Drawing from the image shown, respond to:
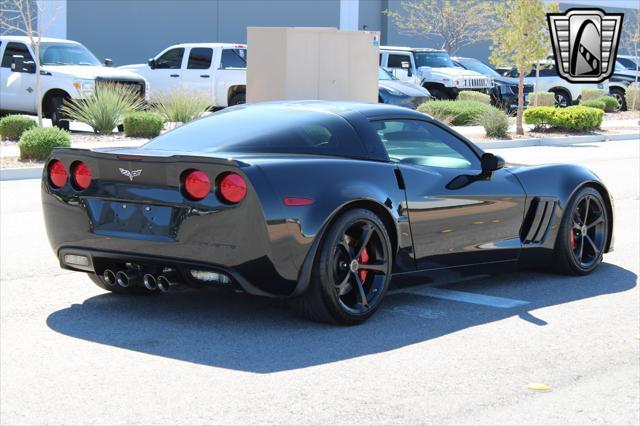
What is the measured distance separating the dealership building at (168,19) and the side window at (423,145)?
2968 cm

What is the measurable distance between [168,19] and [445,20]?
11.8 m

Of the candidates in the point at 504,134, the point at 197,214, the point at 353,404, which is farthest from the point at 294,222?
the point at 504,134

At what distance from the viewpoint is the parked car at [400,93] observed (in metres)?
27.4

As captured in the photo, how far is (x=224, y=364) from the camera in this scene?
19.5 ft

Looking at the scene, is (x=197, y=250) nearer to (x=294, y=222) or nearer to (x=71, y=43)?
Result: (x=294, y=222)

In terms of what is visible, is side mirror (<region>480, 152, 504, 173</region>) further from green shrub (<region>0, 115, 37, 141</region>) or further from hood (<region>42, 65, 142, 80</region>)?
hood (<region>42, 65, 142, 80</region>)

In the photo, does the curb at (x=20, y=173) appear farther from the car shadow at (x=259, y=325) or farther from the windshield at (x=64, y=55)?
the car shadow at (x=259, y=325)

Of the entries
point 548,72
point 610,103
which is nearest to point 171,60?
point 548,72

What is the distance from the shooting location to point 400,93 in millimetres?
27750

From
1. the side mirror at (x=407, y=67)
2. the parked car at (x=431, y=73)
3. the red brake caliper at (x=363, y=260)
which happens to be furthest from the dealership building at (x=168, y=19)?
the red brake caliper at (x=363, y=260)

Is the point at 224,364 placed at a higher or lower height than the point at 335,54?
lower

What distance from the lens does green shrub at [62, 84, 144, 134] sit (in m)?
21.8

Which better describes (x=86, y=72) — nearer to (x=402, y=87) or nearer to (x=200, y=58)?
(x=200, y=58)

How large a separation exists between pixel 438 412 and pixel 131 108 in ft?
58.1
